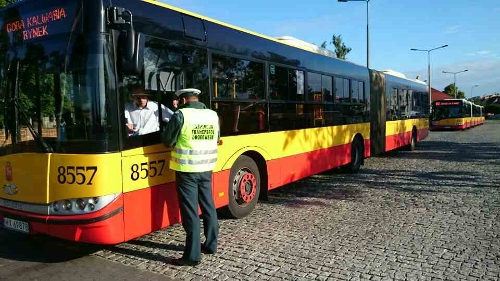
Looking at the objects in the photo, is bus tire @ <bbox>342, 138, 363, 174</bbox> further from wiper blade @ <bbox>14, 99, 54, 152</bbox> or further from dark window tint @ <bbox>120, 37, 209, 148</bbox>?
wiper blade @ <bbox>14, 99, 54, 152</bbox>

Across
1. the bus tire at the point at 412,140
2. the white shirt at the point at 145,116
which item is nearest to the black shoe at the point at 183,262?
the white shirt at the point at 145,116

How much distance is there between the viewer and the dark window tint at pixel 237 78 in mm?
5844

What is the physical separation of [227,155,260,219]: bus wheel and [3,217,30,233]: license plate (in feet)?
8.71

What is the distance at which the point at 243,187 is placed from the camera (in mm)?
6371

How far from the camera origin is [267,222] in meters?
6.28

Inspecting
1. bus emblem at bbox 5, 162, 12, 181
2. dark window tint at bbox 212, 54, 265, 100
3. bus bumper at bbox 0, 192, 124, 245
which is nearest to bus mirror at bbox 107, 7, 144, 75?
bus bumper at bbox 0, 192, 124, 245

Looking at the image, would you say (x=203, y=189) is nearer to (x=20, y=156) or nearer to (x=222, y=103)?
(x=222, y=103)

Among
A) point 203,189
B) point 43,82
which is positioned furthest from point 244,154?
point 43,82

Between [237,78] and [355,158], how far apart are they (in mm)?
5700

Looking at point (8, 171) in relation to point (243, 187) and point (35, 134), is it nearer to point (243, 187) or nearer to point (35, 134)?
point (35, 134)

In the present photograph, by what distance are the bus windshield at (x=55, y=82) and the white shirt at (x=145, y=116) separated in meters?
0.26

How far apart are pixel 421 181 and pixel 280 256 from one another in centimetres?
588

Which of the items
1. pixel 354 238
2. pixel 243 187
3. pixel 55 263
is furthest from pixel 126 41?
pixel 354 238

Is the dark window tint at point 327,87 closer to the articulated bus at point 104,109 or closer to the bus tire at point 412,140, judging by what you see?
the articulated bus at point 104,109
